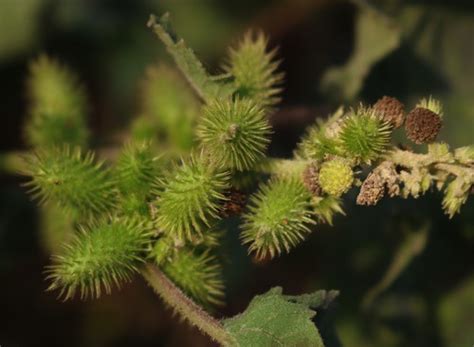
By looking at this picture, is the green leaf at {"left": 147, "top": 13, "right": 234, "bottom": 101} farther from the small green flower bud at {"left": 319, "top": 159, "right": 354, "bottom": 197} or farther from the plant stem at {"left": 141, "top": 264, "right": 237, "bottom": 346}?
the plant stem at {"left": 141, "top": 264, "right": 237, "bottom": 346}

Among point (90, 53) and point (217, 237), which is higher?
point (90, 53)

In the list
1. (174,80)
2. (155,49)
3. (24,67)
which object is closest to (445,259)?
(174,80)

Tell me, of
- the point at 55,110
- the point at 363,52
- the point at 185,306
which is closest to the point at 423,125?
the point at 185,306

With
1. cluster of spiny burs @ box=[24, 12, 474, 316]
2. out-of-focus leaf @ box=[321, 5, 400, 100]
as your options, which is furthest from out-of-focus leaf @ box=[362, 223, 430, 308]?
cluster of spiny burs @ box=[24, 12, 474, 316]

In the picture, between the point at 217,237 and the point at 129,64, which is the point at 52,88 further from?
the point at 129,64

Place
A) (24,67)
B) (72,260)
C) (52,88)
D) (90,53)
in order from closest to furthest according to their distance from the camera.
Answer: (72,260), (52,88), (24,67), (90,53)

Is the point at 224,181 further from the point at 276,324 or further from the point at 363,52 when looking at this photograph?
the point at 363,52
